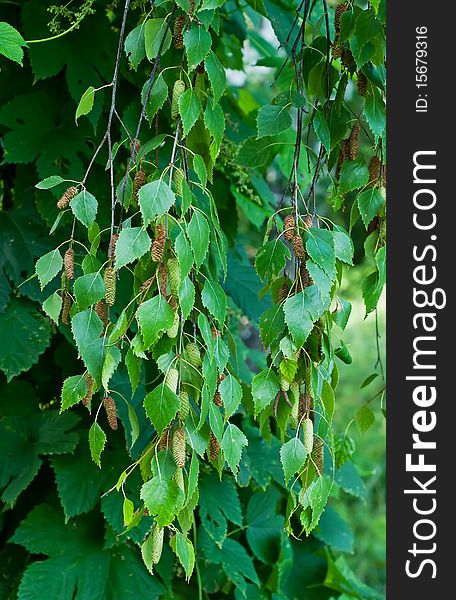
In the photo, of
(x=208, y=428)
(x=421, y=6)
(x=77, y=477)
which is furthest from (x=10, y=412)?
(x=421, y=6)

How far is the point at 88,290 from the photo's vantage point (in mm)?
892

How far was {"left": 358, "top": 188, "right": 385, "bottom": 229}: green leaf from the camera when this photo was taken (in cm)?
101

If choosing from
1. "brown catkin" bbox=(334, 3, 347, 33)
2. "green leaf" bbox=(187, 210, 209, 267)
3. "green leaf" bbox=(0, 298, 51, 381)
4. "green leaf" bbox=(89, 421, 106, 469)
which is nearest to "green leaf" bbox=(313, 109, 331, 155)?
"brown catkin" bbox=(334, 3, 347, 33)

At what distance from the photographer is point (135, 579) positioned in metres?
1.38

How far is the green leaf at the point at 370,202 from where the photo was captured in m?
1.01

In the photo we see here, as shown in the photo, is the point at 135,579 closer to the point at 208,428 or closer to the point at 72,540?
the point at 72,540

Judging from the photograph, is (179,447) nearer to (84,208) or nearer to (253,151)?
(84,208)

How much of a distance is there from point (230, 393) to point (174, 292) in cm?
14

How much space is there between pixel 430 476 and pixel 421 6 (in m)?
0.61

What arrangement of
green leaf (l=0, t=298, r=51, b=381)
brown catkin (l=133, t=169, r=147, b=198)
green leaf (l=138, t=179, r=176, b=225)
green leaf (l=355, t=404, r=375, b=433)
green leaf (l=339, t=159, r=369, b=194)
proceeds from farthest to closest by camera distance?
green leaf (l=0, t=298, r=51, b=381)
green leaf (l=355, t=404, r=375, b=433)
green leaf (l=339, t=159, r=369, b=194)
brown catkin (l=133, t=169, r=147, b=198)
green leaf (l=138, t=179, r=176, b=225)

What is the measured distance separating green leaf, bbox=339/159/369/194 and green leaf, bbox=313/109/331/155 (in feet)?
0.14

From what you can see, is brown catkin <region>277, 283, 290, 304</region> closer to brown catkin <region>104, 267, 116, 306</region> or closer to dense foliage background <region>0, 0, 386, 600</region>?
dense foliage background <region>0, 0, 386, 600</region>

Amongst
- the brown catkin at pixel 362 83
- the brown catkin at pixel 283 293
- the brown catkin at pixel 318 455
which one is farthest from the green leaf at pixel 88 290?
the brown catkin at pixel 362 83

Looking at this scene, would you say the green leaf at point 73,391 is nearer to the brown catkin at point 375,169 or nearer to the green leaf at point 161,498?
the green leaf at point 161,498
